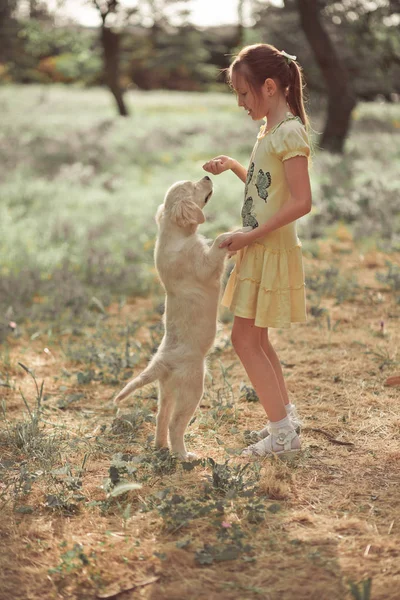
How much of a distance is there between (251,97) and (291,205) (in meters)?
0.71

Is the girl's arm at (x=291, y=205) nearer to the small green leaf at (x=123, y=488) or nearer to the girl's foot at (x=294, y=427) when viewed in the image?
the girl's foot at (x=294, y=427)

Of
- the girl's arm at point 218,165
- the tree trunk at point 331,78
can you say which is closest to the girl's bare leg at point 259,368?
the girl's arm at point 218,165

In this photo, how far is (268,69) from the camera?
398 cm

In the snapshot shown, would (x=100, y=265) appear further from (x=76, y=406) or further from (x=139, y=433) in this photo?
(x=139, y=433)

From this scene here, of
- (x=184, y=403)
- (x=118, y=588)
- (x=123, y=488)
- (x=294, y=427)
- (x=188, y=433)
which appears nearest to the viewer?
(x=118, y=588)

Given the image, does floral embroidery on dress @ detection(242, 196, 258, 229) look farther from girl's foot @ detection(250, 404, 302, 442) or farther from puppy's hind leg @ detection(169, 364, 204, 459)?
girl's foot @ detection(250, 404, 302, 442)

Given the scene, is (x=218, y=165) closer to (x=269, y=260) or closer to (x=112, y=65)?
(x=269, y=260)

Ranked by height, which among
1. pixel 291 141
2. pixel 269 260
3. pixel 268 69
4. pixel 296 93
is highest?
pixel 268 69

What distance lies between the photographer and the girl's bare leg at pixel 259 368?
4.25m

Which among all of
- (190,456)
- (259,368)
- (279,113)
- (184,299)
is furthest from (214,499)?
(279,113)

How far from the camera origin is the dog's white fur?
13.1ft

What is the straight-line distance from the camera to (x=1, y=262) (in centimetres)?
897

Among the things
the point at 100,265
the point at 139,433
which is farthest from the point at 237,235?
the point at 100,265

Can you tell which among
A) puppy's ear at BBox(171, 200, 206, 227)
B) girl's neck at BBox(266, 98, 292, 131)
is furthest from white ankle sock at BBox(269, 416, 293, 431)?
girl's neck at BBox(266, 98, 292, 131)
